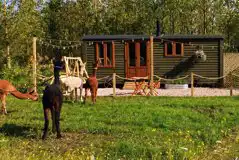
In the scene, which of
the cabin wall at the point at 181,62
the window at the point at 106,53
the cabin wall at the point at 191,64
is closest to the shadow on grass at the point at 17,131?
the cabin wall at the point at 181,62

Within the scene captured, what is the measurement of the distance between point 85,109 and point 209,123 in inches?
160

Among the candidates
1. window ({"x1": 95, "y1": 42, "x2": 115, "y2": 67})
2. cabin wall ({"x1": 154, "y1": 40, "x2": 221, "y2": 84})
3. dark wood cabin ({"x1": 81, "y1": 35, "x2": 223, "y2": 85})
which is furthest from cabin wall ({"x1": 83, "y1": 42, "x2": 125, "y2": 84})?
cabin wall ({"x1": 154, "y1": 40, "x2": 221, "y2": 84})

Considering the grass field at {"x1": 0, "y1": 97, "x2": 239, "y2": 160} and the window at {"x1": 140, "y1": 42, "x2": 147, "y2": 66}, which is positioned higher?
the window at {"x1": 140, "y1": 42, "x2": 147, "y2": 66}

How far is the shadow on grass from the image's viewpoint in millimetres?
9089

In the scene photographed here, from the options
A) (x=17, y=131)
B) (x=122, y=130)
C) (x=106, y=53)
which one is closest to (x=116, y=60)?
(x=106, y=53)

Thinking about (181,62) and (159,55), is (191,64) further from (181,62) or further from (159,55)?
(159,55)

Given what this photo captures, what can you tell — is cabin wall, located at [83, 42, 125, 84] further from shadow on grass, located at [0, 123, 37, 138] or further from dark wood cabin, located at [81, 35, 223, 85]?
shadow on grass, located at [0, 123, 37, 138]

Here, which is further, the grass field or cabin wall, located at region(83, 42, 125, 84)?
cabin wall, located at region(83, 42, 125, 84)

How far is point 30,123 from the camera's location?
1038 centimetres

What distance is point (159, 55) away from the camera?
73.2 feet

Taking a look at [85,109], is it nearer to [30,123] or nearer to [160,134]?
[30,123]

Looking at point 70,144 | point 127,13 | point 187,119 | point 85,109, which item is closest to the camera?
point 70,144

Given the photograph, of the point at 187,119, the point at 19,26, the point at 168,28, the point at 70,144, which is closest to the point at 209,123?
the point at 187,119

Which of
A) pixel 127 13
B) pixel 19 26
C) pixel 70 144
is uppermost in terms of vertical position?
pixel 127 13
